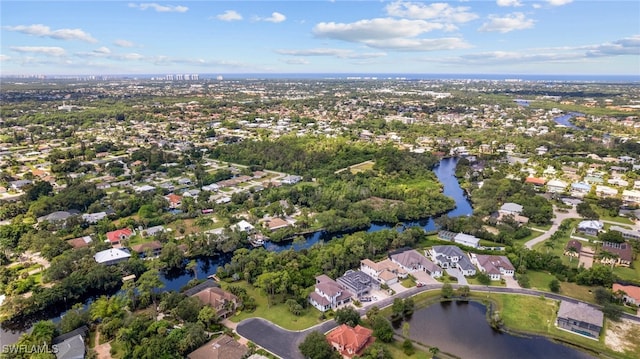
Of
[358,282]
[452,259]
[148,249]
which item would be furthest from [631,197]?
[148,249]

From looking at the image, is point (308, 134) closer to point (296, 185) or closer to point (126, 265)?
point (296, 185)

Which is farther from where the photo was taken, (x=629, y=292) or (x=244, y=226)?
(x=244, y=226)

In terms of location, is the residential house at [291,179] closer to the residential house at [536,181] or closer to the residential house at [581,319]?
the residential house at [536,181]

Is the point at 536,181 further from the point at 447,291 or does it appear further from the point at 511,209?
the point at 447,291

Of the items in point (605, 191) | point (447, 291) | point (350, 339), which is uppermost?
point (605, 191)

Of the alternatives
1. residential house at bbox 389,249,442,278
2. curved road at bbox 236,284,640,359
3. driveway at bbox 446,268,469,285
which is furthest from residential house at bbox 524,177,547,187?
residential house at bbox 389,249,442,278
